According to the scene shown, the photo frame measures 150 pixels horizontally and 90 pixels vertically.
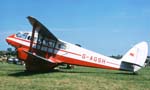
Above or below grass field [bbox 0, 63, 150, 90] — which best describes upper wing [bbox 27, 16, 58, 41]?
above

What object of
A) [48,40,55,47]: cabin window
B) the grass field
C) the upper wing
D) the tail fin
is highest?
the upper wing

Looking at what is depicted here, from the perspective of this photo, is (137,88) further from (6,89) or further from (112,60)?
(112,60)

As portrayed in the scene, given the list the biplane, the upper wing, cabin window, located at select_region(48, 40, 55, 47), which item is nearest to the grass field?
the upper wing

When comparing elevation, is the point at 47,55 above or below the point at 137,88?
above

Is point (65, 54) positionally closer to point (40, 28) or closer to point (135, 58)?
point (40, 28)

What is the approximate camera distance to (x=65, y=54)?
24.9 m

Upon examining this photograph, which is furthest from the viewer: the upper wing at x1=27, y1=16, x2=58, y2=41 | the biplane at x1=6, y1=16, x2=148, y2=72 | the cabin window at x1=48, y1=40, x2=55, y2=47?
the cabin window at x1=48, y1=40, x2=55, y2=47

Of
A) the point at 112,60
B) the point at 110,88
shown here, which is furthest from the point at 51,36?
the point at 110,88

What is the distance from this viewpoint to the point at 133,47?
25.5 m

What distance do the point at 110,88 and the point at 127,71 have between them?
462 inches

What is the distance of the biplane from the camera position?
24.5 metres

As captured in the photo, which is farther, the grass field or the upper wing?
the upper wing

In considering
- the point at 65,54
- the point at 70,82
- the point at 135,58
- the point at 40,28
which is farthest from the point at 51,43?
the point at 70,82

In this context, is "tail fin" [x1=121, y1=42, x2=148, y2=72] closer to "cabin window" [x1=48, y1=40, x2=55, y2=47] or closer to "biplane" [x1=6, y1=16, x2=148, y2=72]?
"biplane" [x1=6, y1=16, x2=148, y2=72]
